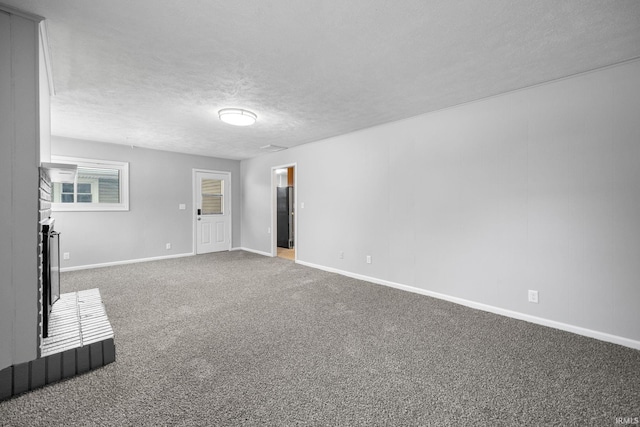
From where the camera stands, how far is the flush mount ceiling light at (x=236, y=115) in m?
3.34

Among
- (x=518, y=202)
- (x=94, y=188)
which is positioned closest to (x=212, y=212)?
(x=94, y=188)

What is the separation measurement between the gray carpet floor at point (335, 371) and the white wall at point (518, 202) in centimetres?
34

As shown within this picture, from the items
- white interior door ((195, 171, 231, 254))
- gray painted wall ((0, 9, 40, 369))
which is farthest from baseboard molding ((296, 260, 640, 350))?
white interior door ((195, 171, 231, 254))

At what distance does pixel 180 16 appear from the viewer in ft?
5.73

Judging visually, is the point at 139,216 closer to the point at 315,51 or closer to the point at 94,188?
the point at 94,188

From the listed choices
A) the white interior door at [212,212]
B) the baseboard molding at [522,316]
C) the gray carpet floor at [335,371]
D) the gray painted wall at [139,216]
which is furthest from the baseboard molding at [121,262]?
the baseboard molding at [522,316]

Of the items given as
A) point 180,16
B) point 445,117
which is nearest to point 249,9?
point 180,16

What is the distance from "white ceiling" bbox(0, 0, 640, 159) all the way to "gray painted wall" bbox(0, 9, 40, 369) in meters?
0.24

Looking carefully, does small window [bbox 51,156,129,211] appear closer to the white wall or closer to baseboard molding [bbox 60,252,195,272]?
baseboard molding [bbox 60,252,195,272]

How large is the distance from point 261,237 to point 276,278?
2.27 m

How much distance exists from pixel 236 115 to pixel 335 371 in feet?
9.76

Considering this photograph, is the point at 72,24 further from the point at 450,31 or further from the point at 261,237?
the point at 261,237

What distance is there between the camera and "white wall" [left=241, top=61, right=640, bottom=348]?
2.30 meters

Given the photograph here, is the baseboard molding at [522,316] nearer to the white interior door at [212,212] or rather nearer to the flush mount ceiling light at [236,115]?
the flush mount ceiling light at [236,115]
